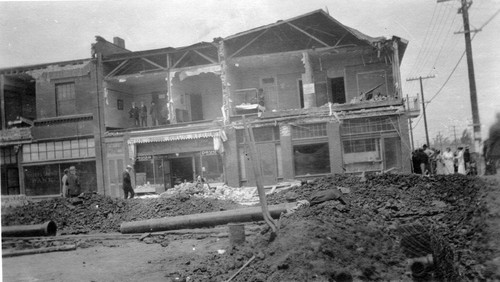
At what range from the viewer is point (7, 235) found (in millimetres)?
9758

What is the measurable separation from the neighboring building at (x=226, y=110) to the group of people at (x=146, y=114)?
0.42ft

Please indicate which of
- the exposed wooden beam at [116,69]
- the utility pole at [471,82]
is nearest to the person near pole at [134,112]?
the exposed wooden beam at [116,69]

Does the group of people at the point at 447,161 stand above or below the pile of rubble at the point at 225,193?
above

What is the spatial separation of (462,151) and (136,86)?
665 inches

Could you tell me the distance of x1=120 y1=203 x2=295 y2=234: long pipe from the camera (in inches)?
326

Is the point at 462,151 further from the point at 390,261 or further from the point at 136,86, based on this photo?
the point at 136,86

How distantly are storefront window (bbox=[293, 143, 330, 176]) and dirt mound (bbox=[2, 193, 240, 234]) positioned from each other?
5636 mm

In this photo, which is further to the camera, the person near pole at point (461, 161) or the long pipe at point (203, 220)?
the person near pole at point (461, 161)

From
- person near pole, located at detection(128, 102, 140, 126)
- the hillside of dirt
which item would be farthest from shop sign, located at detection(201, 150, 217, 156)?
the hillside of dirt

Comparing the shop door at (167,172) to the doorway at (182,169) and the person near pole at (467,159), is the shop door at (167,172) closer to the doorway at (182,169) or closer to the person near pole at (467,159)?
the doorway at (182,169)

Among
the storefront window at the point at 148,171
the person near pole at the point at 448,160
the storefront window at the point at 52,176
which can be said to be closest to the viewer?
the person near pole at the point at 448,160

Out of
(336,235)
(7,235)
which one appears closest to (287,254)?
(336,235)

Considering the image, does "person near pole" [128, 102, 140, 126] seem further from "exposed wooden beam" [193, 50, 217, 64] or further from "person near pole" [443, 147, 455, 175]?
"person near pole" [443, 147, 455, 175]

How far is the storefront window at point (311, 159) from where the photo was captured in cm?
1650
